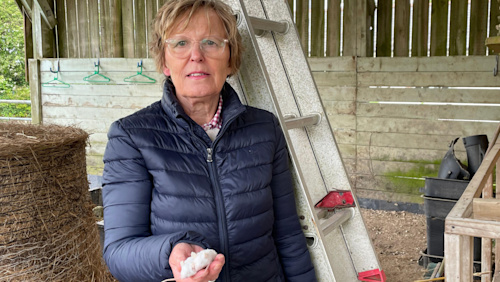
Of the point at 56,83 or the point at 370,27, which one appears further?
the point at 56,83

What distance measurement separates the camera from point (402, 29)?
514 cm

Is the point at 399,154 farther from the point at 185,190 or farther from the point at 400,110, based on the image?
the point at 185,190

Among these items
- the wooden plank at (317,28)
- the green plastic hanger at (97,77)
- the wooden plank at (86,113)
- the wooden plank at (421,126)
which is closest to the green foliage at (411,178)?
the wooden plank at (421,126)

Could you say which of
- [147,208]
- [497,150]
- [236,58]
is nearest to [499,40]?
[497,150]

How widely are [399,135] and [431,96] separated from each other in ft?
1.72

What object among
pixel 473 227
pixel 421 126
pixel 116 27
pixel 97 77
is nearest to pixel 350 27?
pixel 421 126

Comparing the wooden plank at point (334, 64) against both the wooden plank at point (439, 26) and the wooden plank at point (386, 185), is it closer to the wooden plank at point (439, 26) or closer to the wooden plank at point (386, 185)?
the wooden plank at point (439, 26)

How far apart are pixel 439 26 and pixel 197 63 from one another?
4.24 meters

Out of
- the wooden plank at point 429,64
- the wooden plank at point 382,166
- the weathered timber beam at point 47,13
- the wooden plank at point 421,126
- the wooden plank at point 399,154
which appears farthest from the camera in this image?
the weathered timber beam at point 47,13

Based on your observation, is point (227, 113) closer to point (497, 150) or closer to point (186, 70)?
point (186, 70)

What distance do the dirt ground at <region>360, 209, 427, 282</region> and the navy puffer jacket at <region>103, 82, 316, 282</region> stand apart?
115 inches

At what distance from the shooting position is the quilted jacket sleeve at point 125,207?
122 cm

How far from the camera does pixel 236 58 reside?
150cm

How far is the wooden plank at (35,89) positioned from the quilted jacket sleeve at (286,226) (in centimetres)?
659
